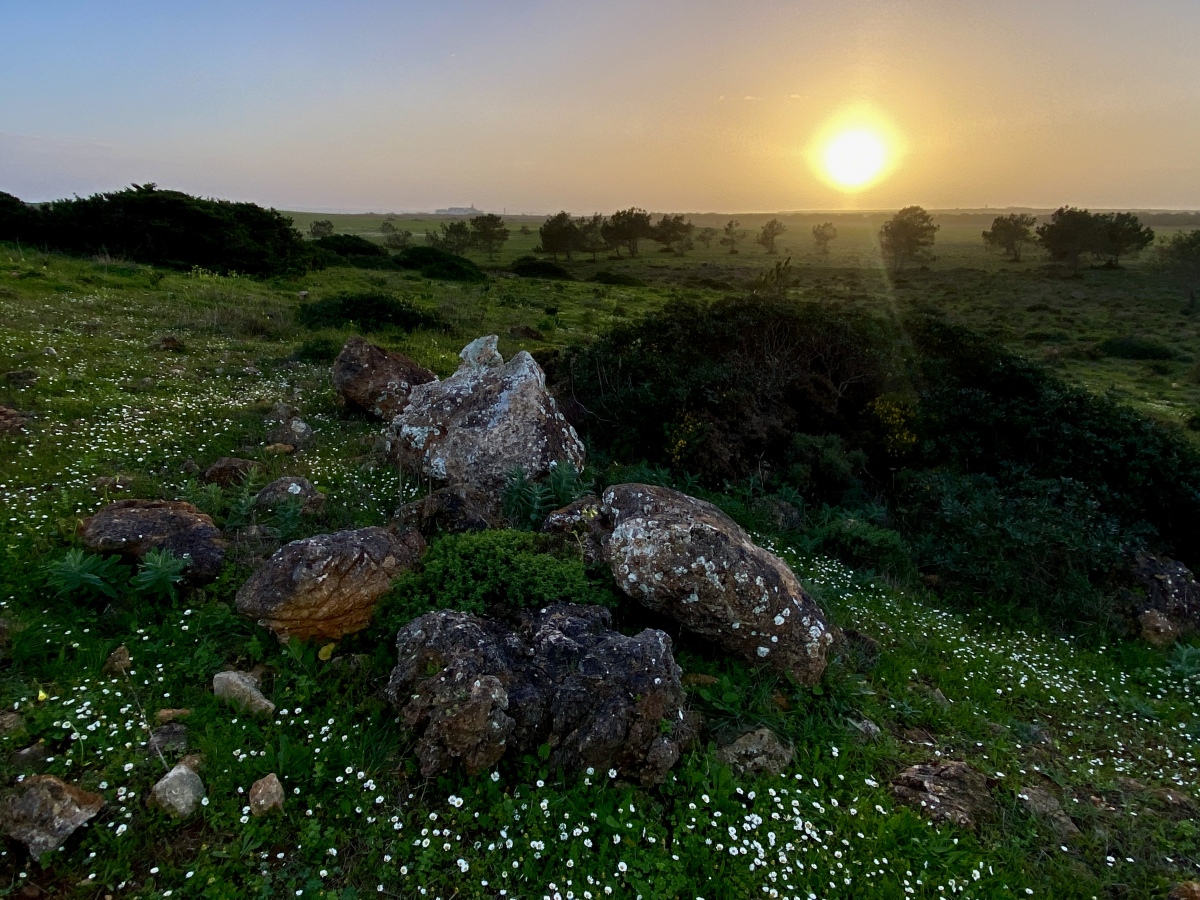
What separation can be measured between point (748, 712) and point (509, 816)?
2.10m

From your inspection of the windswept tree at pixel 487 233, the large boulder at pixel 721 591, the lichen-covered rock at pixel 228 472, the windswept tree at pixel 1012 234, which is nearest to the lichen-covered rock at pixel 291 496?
the lichen-covered rock at pixel 228 472

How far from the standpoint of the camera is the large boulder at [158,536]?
5727 millimetres

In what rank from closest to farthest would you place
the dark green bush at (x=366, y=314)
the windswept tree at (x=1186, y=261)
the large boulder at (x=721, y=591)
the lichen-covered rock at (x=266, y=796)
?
the lichen-covered rock at (x=266, y=796), the large boulder at (x=721, y=591), the dark green bush at (x=366, y=314), the windswept tree at (x=1186, y=261)

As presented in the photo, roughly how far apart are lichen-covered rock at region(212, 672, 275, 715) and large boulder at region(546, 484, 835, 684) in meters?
2.96

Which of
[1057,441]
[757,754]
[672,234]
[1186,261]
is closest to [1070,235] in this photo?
[1186,261]

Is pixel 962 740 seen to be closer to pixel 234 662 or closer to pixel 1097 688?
pixel 1097 688

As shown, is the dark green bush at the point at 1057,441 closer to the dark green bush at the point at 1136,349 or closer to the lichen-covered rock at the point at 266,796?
the lichen-covered rock at the point at 266,796

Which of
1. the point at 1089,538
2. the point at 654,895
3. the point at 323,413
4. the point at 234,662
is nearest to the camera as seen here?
the point at 654,895

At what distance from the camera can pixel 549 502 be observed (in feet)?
26.4

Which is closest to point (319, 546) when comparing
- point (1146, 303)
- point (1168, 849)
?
point (1168, 849)

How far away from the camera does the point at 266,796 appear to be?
382cm

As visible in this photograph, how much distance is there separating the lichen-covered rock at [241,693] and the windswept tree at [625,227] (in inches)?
3420

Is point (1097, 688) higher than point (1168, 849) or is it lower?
lower

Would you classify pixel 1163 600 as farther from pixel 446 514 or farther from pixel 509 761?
pixel 446 514
